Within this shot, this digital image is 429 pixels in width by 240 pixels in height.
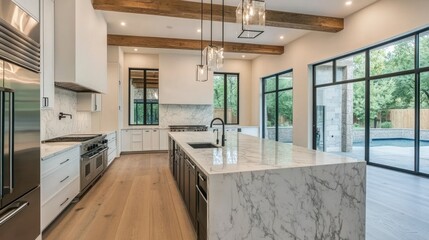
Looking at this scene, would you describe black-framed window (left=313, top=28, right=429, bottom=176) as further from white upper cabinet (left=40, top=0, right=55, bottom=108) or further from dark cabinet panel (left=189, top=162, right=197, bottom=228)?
white upper cabinet (left=40, top=0, right=55, bottom=108)

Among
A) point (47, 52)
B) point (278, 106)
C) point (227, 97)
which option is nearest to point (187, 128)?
point (227, 97)

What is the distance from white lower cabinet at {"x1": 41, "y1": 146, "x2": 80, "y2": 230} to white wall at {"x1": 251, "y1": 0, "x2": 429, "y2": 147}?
18.8ft

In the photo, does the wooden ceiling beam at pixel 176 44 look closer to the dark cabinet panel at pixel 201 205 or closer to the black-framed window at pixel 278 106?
the black-framed window at pixel 278 106

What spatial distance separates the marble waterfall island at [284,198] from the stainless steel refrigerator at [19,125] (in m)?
1.41

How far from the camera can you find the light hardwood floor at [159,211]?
8.57 feet

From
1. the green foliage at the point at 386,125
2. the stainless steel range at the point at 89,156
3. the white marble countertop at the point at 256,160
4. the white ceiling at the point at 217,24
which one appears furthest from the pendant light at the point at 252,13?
the green foliage at the point at 386,125

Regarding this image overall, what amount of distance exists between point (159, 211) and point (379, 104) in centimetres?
506

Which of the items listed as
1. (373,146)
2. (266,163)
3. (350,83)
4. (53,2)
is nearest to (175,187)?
(266,163)

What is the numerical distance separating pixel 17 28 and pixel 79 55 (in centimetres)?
193

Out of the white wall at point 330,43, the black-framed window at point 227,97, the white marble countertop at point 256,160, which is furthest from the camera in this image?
the black-framed window at point 227,97

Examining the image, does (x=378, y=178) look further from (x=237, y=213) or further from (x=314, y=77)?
(x=237, y=213)

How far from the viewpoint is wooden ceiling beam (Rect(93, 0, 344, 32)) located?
436cm

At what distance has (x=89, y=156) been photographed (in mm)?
4023

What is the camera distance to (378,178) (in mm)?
4531
